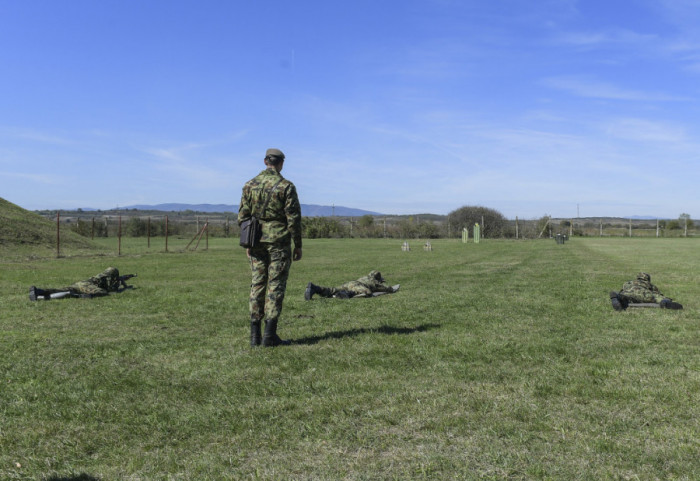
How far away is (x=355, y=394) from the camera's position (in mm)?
4461

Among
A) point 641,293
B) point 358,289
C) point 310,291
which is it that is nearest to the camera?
point 641,293

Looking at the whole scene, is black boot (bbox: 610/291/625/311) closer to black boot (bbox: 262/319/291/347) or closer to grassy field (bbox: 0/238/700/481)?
grassy field (bbox: 0/238/700/481)

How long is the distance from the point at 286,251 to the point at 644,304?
6.03m

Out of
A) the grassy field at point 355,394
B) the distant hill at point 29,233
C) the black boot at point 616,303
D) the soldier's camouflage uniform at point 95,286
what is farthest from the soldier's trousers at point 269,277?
the distant hill at point 29,233

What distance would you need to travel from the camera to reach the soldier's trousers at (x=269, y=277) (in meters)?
6.39

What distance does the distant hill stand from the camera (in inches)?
996

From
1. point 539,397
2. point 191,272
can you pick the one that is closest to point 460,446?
point 539,397

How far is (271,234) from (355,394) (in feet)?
8.13

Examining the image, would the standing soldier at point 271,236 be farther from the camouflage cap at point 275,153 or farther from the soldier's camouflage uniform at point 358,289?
the soldier's camouflage uniform at point 358,289

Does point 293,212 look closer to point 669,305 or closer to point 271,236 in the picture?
point 271,236

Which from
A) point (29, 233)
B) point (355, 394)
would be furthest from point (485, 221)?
point (355, 394)

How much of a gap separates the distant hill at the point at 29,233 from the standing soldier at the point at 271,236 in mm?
21866

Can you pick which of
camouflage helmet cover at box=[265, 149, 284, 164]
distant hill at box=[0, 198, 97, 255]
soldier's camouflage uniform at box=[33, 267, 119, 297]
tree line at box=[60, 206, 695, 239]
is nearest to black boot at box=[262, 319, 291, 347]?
camouflage helmet cover at box=[265, 149, 284, 164]

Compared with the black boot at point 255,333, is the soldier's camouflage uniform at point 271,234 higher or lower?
higher
